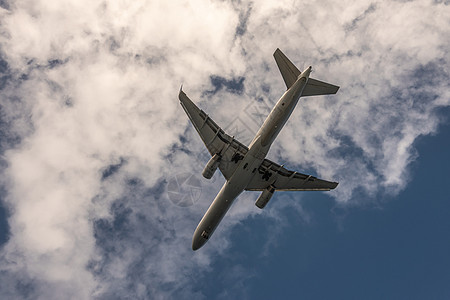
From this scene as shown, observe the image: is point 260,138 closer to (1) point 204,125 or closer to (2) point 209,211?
(1) point 204,125

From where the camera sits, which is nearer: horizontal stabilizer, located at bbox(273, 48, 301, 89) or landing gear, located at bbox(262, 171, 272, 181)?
horizontal stabilizer, located at bbox(273, 48, 301, 89)

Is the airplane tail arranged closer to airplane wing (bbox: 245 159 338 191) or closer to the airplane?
the airplane

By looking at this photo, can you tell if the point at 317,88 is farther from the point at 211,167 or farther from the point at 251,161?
the point at 211,167

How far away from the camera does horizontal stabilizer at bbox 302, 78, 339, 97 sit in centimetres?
3994

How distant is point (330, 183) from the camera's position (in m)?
48.0

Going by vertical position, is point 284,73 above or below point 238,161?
above

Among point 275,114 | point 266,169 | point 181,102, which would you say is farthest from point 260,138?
point 181,102

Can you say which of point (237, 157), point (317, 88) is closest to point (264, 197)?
point (237, 157)

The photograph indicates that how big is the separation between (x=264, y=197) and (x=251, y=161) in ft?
23.2

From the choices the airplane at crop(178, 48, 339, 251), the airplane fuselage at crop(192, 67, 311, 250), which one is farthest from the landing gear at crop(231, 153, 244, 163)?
the airplane fuselage at crop(192, 67, 311, 250)

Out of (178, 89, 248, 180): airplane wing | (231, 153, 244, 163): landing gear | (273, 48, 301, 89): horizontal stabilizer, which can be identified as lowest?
(231, 153, 244, 163): landing gear

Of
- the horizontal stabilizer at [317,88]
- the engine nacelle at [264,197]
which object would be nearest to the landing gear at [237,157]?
the engine nacelle at [264,197]

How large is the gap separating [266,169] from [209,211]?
9.62m

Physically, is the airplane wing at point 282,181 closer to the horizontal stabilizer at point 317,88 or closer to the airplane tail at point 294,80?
the horizontal stabilizer at point 317,88
